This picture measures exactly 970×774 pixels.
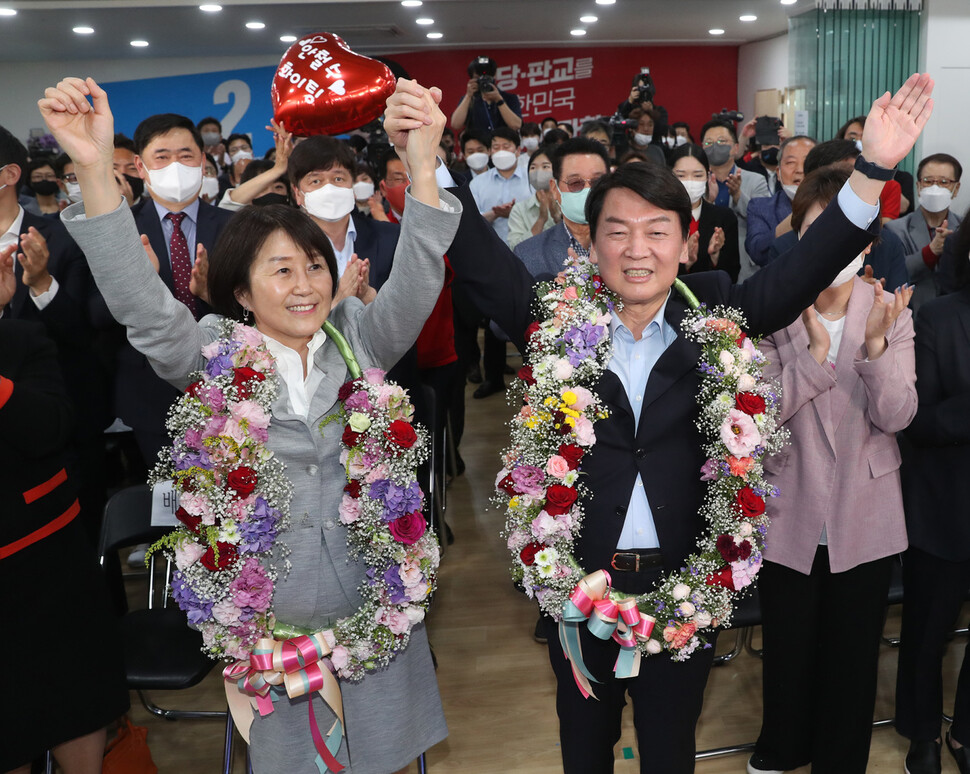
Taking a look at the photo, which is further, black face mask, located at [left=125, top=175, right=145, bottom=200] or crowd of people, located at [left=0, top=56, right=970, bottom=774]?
black face mask, located at [left=125, top=175, right=145, bottom=200]

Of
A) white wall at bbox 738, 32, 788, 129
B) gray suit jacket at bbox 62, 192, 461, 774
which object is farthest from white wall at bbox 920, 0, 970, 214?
gray suit jacket at bbox 62, 192, 461, 774

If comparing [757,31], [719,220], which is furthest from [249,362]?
[757,31]

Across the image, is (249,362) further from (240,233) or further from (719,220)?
(719,220)

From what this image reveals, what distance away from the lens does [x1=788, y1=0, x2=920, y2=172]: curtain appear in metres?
10.2

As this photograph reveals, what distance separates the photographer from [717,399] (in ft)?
6.63

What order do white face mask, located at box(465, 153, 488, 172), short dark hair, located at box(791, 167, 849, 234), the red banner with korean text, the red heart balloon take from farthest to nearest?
the red banner with korean text → white face mask, located at box(465, 153, 488, 172) → the red heart balloon → short dark hair, located at box(791, 167, 849, 234)

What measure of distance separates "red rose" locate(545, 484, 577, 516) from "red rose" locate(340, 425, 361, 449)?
1.53 ft

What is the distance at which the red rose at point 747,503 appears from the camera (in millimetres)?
2014

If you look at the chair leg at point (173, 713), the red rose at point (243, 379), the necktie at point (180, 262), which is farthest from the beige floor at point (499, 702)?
the red rose at point (243, 379)

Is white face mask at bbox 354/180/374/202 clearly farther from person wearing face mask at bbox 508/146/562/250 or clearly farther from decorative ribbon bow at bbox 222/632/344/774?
decorative ribbon bow at bbox 222/632/344/774

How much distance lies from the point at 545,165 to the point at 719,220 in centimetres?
131

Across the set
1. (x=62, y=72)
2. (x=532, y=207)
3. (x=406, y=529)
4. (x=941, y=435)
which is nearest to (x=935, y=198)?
(x=532, y=207)

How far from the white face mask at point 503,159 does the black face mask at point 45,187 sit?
345 cm

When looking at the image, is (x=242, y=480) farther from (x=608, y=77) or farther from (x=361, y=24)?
(x=608, y=77)
